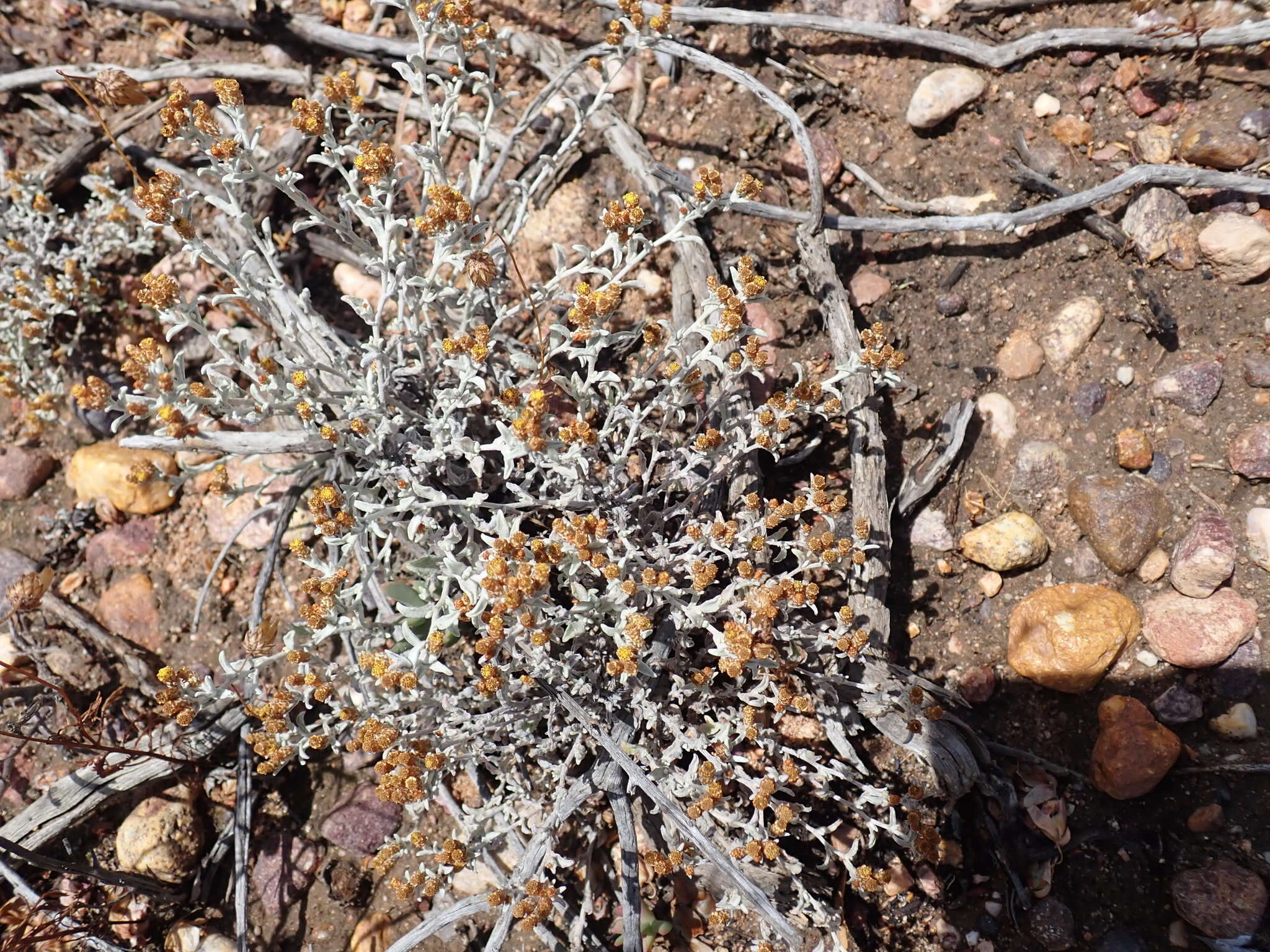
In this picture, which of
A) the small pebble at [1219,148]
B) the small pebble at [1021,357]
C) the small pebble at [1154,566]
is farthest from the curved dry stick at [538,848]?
the small pebble at [1219,148]

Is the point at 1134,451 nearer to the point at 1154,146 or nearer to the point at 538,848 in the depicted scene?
the point at 1154,146

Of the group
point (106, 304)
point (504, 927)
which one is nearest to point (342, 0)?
point (106, 304)

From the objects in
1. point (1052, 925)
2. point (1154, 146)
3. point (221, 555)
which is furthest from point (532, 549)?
point (1154, 146)

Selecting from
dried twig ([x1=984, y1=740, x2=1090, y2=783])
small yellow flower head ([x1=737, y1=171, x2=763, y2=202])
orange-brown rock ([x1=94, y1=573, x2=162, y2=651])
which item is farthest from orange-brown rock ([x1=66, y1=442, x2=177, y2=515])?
dried twig ([x1=984, y1=740, x2=1090, y2=783])

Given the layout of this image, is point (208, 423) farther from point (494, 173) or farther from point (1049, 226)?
point (1049, 226)

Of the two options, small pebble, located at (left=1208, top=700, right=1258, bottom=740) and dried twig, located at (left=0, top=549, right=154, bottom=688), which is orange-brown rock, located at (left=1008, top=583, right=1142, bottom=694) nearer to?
small pebble, located at (left=1208, top=700, right=1258, bottom=740)

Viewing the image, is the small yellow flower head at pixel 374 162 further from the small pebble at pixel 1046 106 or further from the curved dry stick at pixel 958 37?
the small pebble at pixel 1046 106
